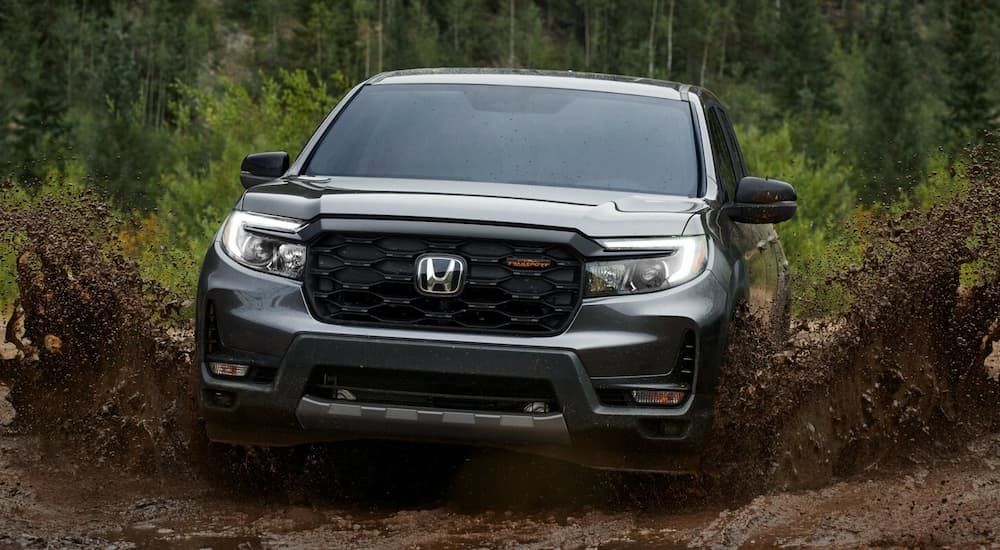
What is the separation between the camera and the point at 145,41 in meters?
88.9

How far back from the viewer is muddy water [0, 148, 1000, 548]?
16.1 ft

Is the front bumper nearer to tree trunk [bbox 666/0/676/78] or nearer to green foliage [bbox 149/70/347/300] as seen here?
green foliage [bbox 149/70/347/300]

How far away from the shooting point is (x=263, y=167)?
623 centimetres

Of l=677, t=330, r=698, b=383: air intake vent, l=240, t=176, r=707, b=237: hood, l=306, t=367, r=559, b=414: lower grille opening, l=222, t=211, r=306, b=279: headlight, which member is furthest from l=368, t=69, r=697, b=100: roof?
l=306, t=367, r=559, b=414: lower grille opening

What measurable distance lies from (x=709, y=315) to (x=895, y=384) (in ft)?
6.63

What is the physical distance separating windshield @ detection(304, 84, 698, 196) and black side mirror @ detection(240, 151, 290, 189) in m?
0.17

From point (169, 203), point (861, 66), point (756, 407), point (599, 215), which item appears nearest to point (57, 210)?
point (599, 215)

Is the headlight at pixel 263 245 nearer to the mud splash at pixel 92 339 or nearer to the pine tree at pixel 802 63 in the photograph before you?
the mud splash at pixel 92 339

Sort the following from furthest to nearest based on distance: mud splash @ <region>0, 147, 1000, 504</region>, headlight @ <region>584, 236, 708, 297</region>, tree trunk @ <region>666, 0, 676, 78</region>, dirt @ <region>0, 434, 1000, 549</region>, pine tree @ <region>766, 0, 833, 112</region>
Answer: tree trunk @ <region>666, 0, 676, 78</region> < pine tree @ <region>766, 0, 833, 112</region> < mud splash @ <region>0, 147, 1000, 504</region> < headlight @ <region>584, 236, 708, 297</region> < dirt @ <region>0, 434, 1000, 549</region>

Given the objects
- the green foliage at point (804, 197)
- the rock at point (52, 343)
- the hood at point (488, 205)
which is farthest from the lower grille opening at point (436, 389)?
the green foliage at point (804, 197)

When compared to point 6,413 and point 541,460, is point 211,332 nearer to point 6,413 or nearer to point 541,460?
point 541,460

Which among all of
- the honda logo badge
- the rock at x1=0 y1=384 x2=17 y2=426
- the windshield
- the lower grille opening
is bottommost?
the rock at x1=0 y1=384 x2=17 y2=426

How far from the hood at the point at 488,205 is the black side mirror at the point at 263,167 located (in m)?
0.70

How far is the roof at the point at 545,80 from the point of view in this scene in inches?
253
